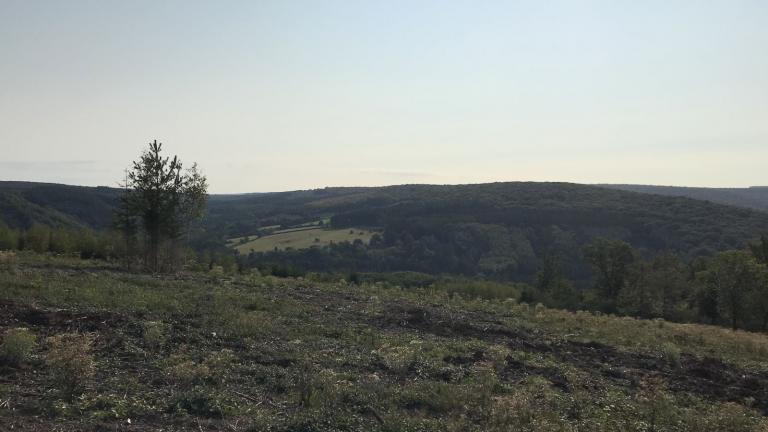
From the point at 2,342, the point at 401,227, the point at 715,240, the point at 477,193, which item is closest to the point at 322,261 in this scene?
the point at 401,227

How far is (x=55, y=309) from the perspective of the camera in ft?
46.8

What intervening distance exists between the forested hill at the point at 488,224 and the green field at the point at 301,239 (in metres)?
4.68

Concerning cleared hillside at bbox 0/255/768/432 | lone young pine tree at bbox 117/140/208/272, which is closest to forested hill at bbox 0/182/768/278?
lone young pine tree at bbox 117/140/208/272

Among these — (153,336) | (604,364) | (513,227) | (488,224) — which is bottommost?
(513,227)

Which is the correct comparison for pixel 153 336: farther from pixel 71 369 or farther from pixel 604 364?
pixel 604 364

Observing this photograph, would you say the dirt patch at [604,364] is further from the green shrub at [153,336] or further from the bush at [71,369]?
the bush at [71,369]

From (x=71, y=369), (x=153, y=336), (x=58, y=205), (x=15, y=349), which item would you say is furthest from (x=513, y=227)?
(x=71, y=369)

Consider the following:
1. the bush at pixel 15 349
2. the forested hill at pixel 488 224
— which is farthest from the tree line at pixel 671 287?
the bush at pixel 15 349

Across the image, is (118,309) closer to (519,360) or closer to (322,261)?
(519,360)

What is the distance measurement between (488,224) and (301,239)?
143 feet

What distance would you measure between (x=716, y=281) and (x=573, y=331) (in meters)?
28.6

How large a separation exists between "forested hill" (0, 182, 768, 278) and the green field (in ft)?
15.4

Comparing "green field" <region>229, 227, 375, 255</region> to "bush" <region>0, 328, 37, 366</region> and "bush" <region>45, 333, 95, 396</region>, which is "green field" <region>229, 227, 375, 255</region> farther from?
"bush" <region>45, 333, 95, 396</region>

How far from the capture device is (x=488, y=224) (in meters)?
120
